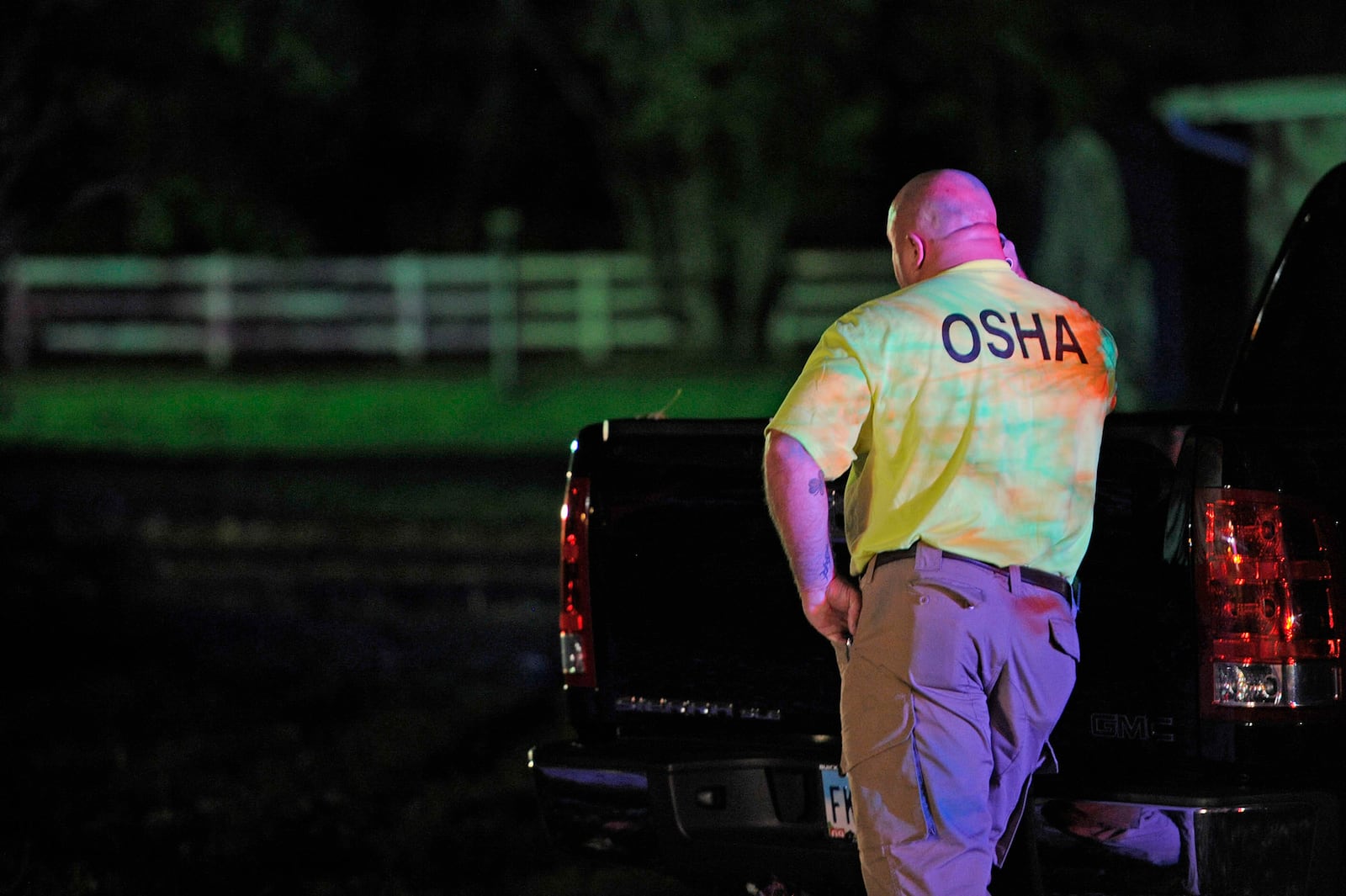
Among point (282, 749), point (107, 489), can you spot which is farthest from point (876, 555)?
point (107, 489)

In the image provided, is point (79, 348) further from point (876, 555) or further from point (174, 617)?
point (876, 555)

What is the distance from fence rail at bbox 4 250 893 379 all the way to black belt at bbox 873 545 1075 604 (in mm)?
22548

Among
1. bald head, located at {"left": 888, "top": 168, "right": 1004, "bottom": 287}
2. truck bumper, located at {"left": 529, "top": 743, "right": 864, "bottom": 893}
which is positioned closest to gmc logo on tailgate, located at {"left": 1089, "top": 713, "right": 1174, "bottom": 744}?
truck bumper, located at {"left": 529, "top": 743, "right": 864, "bottom": 893}

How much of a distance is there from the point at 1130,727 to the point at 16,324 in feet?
79.5

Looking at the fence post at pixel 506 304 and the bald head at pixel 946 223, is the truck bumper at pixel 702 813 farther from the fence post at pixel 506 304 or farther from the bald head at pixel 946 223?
the fence post at pixel 506 304

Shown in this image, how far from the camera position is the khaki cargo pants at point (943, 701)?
3475mm

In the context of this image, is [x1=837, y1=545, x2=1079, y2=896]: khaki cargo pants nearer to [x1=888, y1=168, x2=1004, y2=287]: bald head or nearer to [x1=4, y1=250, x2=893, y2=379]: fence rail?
[x1=888, y1=168, x2=1004, y2=287]: bald head

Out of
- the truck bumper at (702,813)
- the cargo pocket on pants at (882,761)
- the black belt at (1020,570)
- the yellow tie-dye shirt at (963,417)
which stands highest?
the yellow tie-dye shirt at (963,417)

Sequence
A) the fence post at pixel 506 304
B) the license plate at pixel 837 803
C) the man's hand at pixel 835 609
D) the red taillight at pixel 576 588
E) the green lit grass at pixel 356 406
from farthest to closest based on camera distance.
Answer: the fence post at pixel 506 304 < the green lit grass at pixel 356 406 < the red taillight at pixel 576 588 < the license plate at pixel 837 803 < the man's hand at pixel 835 609

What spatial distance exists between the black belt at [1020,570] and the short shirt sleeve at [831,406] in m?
0.20

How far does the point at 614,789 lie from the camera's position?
4184 millimetres

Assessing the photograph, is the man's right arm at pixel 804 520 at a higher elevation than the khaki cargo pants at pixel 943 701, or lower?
higher

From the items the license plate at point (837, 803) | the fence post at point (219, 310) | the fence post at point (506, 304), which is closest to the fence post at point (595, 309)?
the fence post at point (506, 304)

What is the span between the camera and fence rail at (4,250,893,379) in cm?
2633
